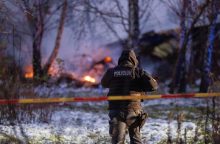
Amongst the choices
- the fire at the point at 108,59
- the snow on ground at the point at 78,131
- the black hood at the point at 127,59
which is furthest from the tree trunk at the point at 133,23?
the black hood at the point at 127,59

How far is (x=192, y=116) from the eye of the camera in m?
14.5

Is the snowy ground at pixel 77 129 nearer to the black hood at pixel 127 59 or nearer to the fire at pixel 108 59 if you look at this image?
the black hood at pixel 127 59

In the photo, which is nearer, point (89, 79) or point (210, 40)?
point (210, 40)

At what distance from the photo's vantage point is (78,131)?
443 inches

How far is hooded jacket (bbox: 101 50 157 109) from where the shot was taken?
313 inches

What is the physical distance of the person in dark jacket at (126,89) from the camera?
796 cm

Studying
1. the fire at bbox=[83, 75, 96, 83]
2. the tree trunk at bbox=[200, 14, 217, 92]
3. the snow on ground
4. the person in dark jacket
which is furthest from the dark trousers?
the fire at bbox=[83, 75, 96, 83]

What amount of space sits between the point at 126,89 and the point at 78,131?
3.48 meters

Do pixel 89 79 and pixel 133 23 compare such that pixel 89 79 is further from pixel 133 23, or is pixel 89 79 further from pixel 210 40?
pixel 210 40

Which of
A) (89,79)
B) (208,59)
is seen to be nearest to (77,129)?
(208,59)

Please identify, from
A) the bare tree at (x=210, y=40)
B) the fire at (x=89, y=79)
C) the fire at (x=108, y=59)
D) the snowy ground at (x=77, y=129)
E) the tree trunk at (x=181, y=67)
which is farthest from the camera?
the fire at (x=108, y=59)

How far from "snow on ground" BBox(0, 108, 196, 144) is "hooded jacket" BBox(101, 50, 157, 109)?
229cm

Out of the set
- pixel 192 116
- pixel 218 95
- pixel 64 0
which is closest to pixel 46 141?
pixel 218 95

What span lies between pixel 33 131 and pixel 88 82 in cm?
1576
